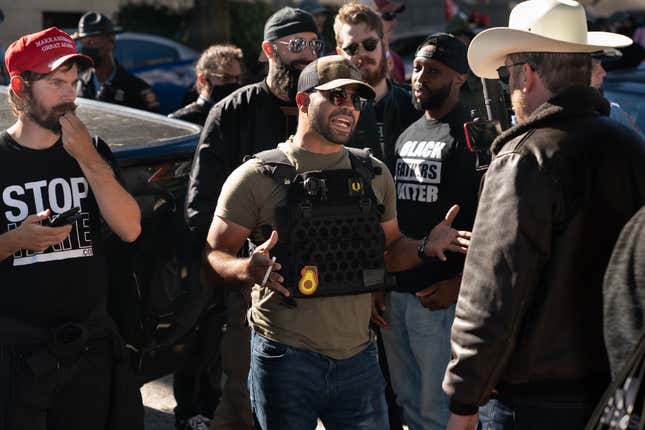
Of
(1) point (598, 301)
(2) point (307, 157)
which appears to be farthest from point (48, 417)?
(1) point (598, 301)

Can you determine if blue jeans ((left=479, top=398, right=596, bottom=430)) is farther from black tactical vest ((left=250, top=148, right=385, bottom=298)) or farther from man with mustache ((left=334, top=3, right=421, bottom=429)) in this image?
man with mustache ((left=334, top=3, right=421, bottom=429))

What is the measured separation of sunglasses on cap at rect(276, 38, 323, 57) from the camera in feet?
16.4

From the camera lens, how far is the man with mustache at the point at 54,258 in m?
3.71

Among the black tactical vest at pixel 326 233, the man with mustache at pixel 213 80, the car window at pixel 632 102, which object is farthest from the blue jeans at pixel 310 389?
the man with mustache at pixel 213 80

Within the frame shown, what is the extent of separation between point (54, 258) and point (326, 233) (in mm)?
1006

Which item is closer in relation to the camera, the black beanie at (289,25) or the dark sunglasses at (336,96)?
the dark sunglasses at (336,96)

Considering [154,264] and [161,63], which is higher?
[154,264]

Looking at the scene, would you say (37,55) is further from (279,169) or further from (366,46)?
(366,46)

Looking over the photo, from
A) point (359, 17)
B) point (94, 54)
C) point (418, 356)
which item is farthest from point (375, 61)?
point (94, 54)

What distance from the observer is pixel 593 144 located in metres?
2.97

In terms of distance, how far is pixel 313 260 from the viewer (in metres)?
3.58

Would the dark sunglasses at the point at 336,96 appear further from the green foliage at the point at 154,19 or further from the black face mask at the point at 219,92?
the green foliage at the point at 154,19

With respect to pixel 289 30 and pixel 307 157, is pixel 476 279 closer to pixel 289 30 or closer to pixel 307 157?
pixel 307 157

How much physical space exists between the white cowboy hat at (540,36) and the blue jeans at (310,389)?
44.9 inches
